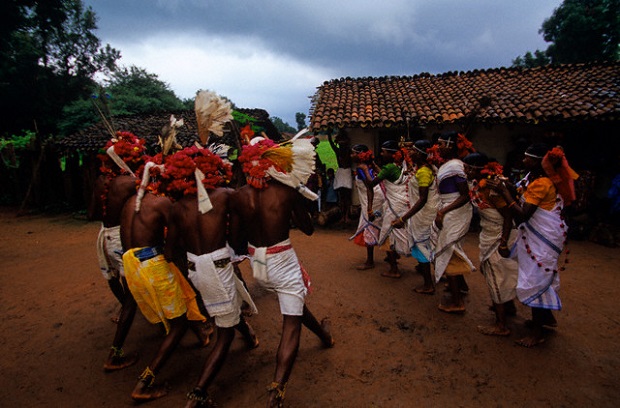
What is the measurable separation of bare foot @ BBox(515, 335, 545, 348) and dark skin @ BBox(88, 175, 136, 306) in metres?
4.17

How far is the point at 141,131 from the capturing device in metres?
13.4

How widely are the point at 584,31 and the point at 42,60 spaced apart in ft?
106

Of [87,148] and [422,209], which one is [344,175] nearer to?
[422,209]

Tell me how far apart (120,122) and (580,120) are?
52.8 feet

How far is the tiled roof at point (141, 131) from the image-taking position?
12.0 m

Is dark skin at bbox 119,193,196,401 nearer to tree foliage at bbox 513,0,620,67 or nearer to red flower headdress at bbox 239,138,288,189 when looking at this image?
red flower headdress at bbox 239,138,288,189

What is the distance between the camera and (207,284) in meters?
2.67

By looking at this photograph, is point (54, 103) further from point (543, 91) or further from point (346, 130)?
point (543, 91)

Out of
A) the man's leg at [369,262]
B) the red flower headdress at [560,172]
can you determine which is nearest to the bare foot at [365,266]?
the man's leg at [369,262]

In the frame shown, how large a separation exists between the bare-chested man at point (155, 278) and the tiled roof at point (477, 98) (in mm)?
6766

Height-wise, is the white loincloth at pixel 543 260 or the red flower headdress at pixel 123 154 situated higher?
the red flower headdress at pixel 123 154

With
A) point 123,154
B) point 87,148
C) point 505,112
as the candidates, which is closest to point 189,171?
point 123,154

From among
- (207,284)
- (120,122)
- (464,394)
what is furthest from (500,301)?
(120,122)

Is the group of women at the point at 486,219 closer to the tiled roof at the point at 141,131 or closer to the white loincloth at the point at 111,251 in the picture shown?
the white loincloth at the point at 111,251
